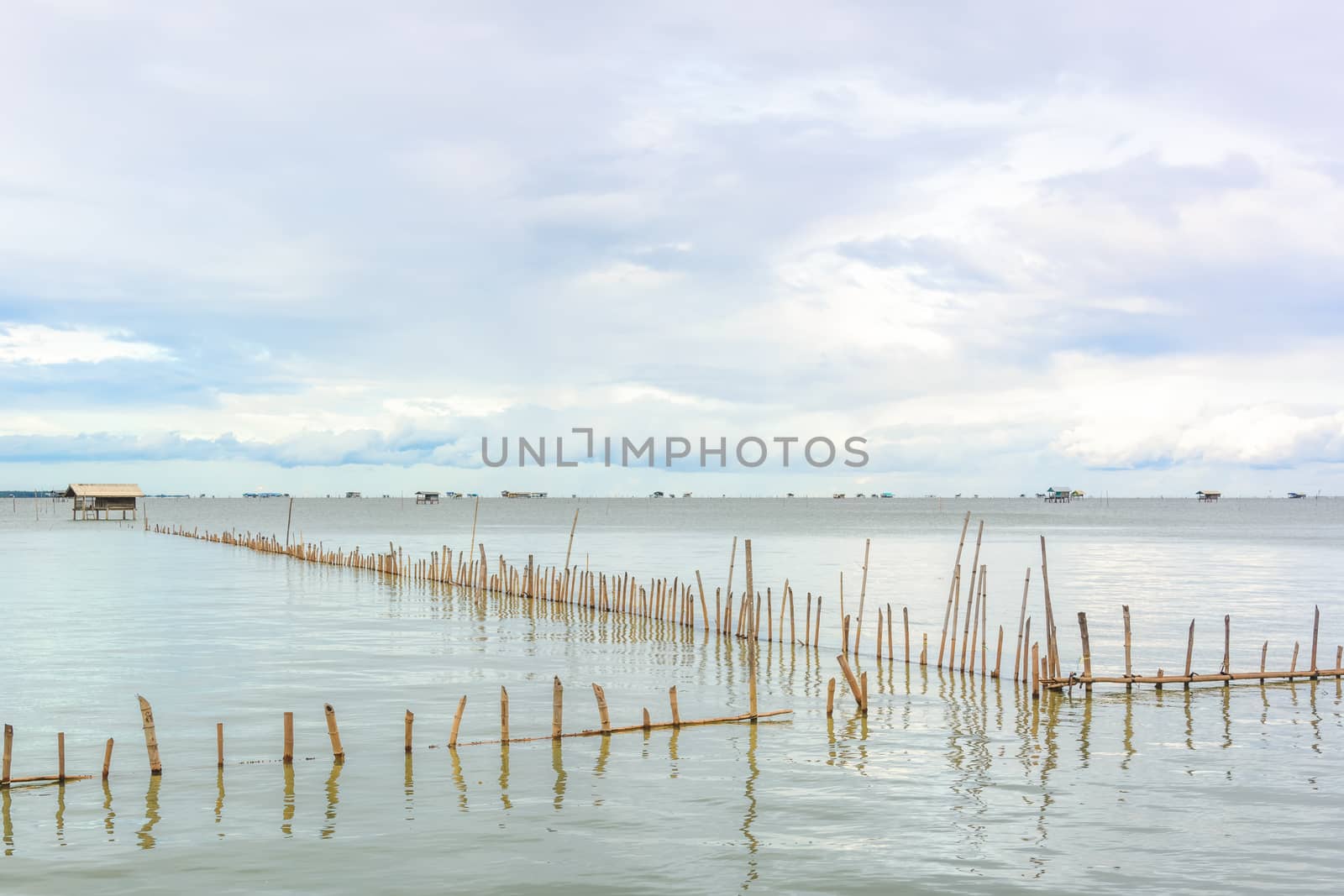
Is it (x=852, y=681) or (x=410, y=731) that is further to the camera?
(x=852, y=681)

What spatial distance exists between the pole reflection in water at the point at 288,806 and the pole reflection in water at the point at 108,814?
150 centimetres

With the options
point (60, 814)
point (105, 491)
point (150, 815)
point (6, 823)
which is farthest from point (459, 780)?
point (105, 491)

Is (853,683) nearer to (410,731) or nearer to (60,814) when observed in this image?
(410,731)

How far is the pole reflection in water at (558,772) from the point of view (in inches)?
469

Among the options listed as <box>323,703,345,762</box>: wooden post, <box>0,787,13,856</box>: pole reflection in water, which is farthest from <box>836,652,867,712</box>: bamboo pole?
<box>0,787,13,856</box>: pole reflection in water

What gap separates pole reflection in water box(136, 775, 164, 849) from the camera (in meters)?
10.4

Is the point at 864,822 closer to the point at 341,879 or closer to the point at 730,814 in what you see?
the point at 730,814

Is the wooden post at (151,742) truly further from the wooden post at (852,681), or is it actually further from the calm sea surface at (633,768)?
the wooden post at (852,681)

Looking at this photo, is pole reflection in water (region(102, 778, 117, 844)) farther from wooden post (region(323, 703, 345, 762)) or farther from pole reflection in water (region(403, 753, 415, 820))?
pole reflection in water (region(403, 753, 415, 820))

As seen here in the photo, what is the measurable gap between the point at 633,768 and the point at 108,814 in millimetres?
5569

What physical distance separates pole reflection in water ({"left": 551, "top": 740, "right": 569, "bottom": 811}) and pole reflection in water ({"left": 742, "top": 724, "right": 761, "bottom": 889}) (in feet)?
6.51

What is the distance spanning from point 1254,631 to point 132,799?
2543 cm

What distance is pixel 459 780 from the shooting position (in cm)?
1253

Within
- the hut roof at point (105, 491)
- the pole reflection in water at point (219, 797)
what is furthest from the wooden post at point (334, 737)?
the hut roof at point (105, 491)
